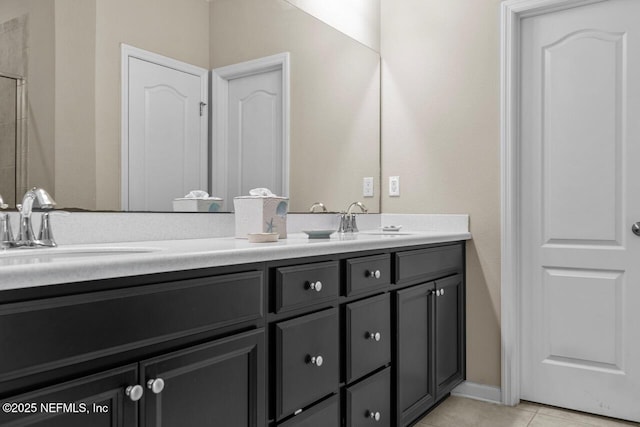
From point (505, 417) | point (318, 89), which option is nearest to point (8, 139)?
point (318, 89)

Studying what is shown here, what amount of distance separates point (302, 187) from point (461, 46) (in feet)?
3.73

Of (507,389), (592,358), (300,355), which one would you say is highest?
(300,355)

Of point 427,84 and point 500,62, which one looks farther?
point 427,84

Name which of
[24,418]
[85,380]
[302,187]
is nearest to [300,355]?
[85,380]

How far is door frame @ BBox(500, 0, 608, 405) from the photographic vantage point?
8.32 feet

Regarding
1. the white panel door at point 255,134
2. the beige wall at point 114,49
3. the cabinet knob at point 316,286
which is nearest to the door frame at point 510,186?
the white panel door at point 255,134

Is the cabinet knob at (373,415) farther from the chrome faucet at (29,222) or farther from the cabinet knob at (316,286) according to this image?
the chrome faucet at (29,222)

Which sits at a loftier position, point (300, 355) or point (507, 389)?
point (300, 355)

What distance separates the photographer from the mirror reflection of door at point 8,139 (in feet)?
4.57

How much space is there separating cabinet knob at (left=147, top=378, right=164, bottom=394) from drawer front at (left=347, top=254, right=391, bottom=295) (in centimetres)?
79

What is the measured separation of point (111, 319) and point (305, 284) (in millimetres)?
644

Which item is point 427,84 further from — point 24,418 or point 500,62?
point 24,418

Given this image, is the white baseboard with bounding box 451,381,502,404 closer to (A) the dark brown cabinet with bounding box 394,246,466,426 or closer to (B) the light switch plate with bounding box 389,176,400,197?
(A) the dark brown cabinet with bounding box 394,246,466,426

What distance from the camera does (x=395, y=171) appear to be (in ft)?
9.55
